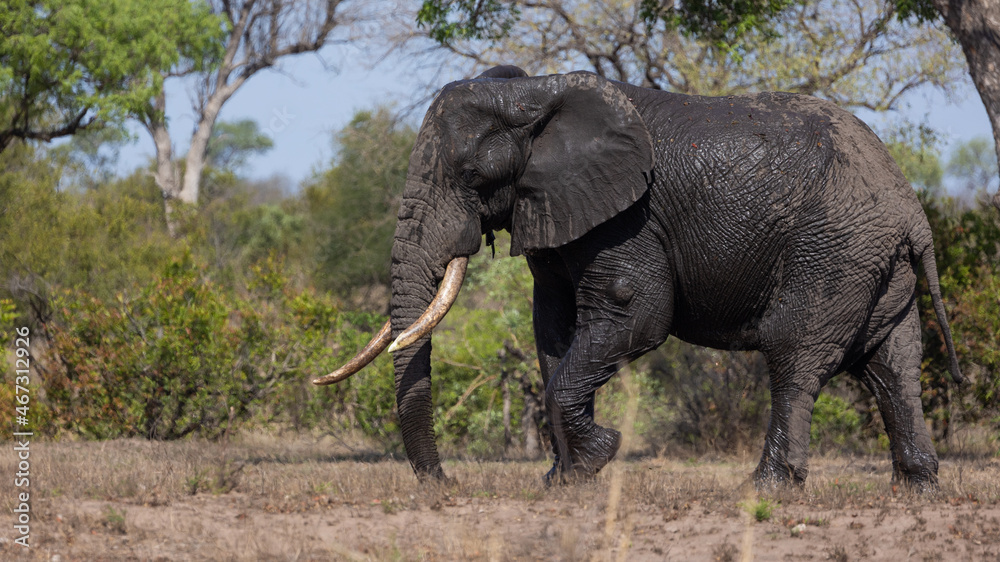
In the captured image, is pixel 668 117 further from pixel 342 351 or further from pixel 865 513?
pixel 342 351

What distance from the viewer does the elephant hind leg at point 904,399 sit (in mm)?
7215

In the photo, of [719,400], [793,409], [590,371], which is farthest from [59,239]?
[793,409]

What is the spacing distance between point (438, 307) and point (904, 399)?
3.32 m

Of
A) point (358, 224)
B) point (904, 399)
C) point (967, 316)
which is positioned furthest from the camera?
point (358, 224)

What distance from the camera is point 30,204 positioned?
16.8 meters

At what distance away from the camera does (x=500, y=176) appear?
22.9ft

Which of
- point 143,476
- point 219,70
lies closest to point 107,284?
point 143,476

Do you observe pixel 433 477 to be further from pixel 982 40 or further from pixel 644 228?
pixel 982 40

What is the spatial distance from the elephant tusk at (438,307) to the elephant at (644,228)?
13 millimetres

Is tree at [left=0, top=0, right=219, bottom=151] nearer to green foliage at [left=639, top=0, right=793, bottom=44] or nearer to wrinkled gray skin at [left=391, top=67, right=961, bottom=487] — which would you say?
green foliage at [left=639, top=0, right=793, bottom=44]

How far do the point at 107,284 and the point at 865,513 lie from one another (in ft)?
40.9

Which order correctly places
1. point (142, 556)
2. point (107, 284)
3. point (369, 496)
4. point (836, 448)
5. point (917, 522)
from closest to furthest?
point (142, 556), point (917, 522), point (369, 496), point (836, 448), point (107, 284)

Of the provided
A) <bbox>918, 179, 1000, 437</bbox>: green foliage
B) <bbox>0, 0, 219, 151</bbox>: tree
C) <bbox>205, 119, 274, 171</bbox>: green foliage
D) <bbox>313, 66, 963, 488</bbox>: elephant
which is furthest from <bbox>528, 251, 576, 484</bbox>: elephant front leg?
<bbox>205, 119, 274, 171</bbox>: green foliage

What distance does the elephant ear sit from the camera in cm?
685
